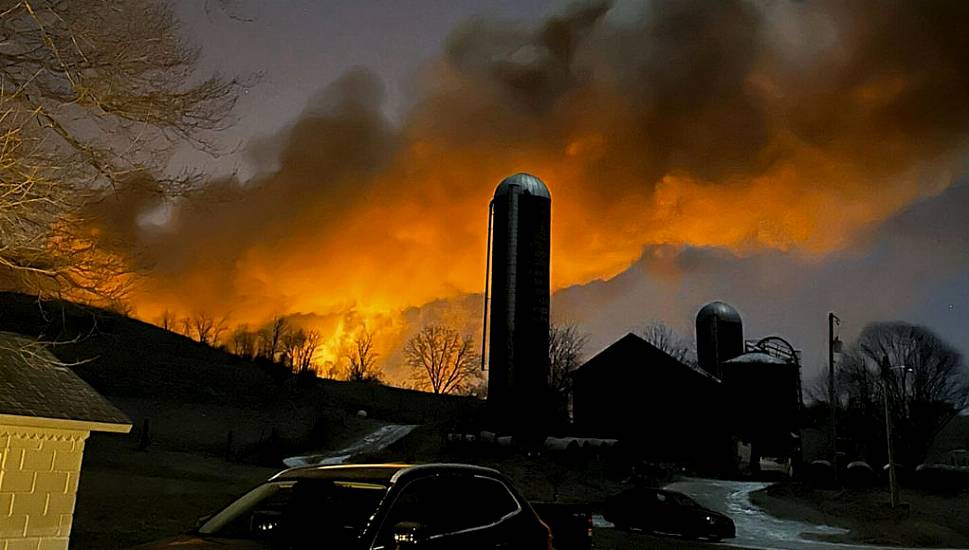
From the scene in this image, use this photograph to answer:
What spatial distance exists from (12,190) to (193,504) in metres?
15.3

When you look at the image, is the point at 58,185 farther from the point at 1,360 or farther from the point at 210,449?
the point at 210,449

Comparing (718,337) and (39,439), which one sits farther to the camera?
(718,337)

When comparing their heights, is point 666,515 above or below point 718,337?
below

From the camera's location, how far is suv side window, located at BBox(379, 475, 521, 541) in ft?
18.2

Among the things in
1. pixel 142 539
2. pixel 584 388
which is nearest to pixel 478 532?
pixel 142 539

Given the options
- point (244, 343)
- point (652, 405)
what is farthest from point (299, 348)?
point (652, 405)

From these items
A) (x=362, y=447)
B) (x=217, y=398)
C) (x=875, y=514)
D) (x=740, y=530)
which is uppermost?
(x=217, y=398)

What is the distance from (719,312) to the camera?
52.2 meters

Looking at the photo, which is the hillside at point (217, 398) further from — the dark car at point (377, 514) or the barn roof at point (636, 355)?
the dark car at point (377, 514)

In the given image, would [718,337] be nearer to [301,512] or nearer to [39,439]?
[39,439]

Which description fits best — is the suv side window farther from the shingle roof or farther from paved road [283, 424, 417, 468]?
paved road [283, 424, 417, 468]

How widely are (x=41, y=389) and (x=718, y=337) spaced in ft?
159

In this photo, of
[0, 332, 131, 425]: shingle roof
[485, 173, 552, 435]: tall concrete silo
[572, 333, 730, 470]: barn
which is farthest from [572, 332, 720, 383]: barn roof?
[0, 332, 131, 425]: shingle roof

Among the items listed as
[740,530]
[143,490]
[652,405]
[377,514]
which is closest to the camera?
[377,514]
